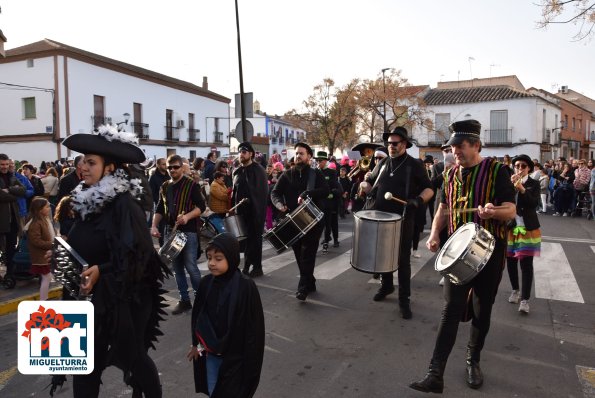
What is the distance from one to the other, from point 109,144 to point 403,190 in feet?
12.0

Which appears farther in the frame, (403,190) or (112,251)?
(403,190)

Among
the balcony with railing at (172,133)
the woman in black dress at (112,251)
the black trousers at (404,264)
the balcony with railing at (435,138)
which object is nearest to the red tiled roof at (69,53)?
the balcony with railing at (172,133)

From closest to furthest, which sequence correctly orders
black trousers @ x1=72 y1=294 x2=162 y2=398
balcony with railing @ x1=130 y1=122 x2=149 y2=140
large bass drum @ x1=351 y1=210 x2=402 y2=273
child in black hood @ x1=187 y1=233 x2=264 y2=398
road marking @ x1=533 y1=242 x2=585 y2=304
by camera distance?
child in black hood @ x1=187 y1=233 x2=264 y2=398
black trousers @ x1=72 y1=294 x2=162 y2=398
large bass drum @ x1=351 y1=210 x2=402 y2=273
road marking @ x1=533 y1=242 x2=585 y2=304
balcony with railing @ x1=130 y1=122 x2=149 y2=140

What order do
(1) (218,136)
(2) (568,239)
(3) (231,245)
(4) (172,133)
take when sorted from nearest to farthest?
1. (3) (231,245)
2. (2) (568,239)
3. (4) (172,133)
4. (1) (218,136)

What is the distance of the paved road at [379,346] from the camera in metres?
3.88

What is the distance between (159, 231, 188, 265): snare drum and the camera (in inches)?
215

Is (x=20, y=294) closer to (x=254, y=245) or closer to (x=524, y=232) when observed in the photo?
(x=254, y=245)

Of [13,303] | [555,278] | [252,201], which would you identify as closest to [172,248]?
[252,201]

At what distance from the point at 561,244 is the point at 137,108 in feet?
107

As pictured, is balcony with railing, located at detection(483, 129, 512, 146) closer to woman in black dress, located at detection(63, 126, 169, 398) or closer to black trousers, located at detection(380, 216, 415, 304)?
black trousers, located at detection(380, 216, 415, 304)

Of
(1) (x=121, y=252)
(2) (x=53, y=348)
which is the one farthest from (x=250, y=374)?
(2) (x=53, y=348)

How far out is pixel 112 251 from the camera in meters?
2.95

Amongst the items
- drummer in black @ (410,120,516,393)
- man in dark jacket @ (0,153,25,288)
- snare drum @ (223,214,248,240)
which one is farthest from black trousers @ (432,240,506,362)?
man in dark jacket @ (0,153,25,288)

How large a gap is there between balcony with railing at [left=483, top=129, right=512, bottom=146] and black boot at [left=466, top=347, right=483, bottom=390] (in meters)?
36.3
